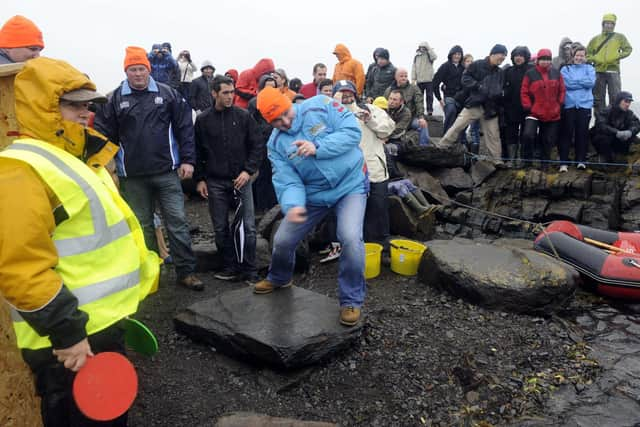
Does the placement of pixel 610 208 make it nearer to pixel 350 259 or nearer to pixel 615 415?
pixel 615 415

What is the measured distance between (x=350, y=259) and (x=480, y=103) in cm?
680

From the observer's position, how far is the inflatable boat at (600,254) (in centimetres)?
549

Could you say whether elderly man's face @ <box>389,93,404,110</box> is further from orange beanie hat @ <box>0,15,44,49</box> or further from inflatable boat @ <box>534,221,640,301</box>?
orange beanie hat @ <box>0,15,44,49</box>

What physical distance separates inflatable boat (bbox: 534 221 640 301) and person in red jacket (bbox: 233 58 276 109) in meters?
5.22

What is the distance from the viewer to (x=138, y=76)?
4.64 meters

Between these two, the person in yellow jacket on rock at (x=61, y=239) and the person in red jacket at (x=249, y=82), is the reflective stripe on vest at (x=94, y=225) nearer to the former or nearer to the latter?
the person in yellow jacket on rock at (x=61, y=239)

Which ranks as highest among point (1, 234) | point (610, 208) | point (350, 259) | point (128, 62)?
point (128, 62)

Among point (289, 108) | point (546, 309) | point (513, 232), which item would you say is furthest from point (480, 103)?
point (289, 108)

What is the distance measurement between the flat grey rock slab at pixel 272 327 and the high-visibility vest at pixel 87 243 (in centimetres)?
164

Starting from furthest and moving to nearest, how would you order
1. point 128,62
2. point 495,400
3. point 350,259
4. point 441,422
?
1. point 128,62
2. point 350,259
3. point 495,400
4. point 441,422

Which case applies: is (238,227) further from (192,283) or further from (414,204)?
(414,204)

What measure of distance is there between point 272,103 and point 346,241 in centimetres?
131

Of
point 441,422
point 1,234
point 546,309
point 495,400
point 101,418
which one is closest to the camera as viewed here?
point 1,234

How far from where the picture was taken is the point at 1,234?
175cm
